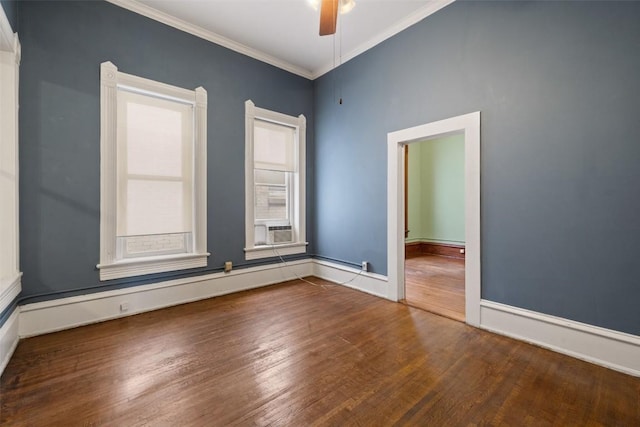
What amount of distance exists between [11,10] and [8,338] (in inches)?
105

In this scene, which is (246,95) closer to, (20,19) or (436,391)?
(20,19)

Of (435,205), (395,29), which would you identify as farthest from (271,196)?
(435,205)

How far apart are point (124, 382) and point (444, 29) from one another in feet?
13.8

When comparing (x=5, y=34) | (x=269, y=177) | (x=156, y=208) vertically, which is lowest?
(x=156, y=208)

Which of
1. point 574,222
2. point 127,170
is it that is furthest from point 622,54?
point 127,170

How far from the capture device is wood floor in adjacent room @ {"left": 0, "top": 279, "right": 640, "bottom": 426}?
1.56 metres

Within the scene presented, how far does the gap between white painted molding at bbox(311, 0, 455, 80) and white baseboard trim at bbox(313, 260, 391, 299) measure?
306 centimetres

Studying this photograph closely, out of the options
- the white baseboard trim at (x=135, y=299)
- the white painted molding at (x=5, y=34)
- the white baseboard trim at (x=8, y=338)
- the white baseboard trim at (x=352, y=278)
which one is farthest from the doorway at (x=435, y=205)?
the white painted molding at (x=5, y=34)

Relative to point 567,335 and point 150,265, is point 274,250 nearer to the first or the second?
point 150,265

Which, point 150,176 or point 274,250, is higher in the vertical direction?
point 150,176

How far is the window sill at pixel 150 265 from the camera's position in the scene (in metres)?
2.90

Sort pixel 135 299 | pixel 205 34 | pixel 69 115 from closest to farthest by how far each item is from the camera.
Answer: pixel 69 115
pixel 135 299
pixel 205 34

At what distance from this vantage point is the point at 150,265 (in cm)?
313

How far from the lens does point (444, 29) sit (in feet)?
9.67
